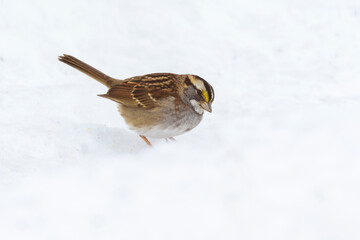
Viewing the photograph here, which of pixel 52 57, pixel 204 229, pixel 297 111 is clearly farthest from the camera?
pixel 52 57

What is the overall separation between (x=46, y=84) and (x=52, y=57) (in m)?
0.73

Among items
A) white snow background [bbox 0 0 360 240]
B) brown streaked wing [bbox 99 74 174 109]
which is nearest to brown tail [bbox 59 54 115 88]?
brown streaked wing [bbox 99 74 174 109]

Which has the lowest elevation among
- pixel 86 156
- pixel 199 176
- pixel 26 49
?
pixel 26 49

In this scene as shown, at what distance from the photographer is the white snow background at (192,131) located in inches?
188

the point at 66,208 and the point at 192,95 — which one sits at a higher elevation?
the point at 192,95

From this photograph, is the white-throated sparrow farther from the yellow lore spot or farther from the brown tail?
the brown tail

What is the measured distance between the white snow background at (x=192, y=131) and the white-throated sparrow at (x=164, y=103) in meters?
0.23

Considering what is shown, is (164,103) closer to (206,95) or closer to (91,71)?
(206,95)

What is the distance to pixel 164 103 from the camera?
5.92 m

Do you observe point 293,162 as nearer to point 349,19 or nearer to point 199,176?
point 199,176

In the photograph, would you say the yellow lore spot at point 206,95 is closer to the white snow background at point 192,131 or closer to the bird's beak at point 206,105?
the bird's beak at point 206,105

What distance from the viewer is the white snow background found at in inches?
188

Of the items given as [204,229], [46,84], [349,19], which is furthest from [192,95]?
[349,19]

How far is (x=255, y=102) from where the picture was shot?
7312mm
